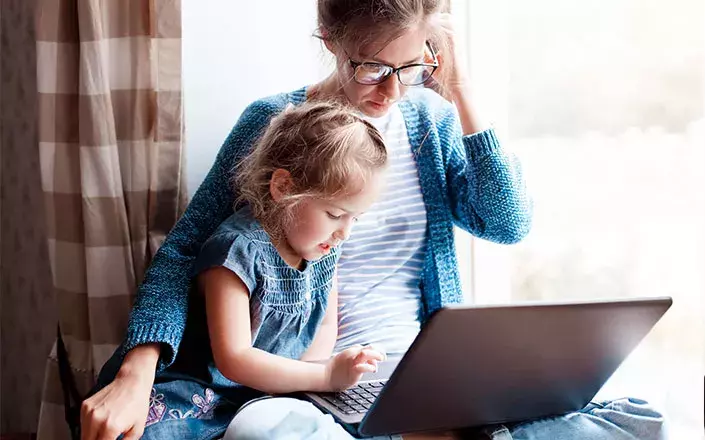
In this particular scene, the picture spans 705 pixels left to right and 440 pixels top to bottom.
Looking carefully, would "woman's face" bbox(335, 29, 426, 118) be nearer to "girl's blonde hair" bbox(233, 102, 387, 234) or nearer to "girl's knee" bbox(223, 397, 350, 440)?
"girl's blonde hair" bbox(233, 102, 387, 234)

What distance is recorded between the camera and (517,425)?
49.2 inches

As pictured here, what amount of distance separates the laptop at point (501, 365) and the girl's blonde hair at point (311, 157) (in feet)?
1.00

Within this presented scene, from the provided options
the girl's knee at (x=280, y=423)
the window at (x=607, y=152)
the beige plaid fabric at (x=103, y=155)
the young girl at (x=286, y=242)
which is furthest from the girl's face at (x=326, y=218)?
the window at (x=607, y=152)

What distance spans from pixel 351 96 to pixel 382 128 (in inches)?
7.9

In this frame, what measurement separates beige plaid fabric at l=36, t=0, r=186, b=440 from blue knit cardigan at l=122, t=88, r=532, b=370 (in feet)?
0.62

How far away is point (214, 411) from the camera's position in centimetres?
136

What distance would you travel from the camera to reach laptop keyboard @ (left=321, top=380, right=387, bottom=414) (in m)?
1.25

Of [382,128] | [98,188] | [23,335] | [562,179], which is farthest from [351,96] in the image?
[23,335]

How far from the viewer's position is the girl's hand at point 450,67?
1580 mm

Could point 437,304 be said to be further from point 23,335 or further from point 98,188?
point 23,335

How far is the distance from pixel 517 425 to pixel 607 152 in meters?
0.86

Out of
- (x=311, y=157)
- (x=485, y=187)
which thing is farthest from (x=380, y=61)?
(x=485, y=187)

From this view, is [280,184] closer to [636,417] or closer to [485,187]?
[485,187]

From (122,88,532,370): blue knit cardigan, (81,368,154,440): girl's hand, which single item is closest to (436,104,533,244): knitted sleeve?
(122,88,532,370): blue knit cardigan
